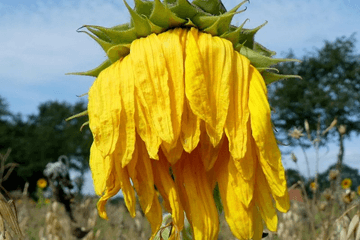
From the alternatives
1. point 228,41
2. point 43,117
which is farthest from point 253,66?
point 43,117

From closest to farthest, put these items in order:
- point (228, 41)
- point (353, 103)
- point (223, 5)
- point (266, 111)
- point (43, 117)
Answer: point (266, 111) → point (228, 41) → point (223, 5) → point (353, 103) → point (43, 117)

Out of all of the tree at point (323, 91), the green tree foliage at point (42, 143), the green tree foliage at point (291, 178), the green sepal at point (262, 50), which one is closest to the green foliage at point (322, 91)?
the tree at point (323, 91)

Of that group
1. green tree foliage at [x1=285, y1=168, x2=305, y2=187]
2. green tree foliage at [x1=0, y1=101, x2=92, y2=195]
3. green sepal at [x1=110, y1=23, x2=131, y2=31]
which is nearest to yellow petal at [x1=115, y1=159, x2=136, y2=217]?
green sepal at [x1=110, y1=23, x2=131, y2=31]

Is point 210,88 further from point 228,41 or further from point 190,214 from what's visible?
point 190,214

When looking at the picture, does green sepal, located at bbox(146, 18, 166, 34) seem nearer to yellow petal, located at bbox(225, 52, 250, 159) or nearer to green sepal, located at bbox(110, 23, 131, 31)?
green sepal, located at bbox(110, 23, 131, 31)

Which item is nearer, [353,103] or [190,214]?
[190,214]

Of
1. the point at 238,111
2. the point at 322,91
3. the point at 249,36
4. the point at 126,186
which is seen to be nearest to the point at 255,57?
the point at 249,36

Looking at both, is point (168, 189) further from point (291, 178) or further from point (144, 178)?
point (291, 178)

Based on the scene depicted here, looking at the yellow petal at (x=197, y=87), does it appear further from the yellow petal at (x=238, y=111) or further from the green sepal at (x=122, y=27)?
the green sepal at (x=122, y=27)
